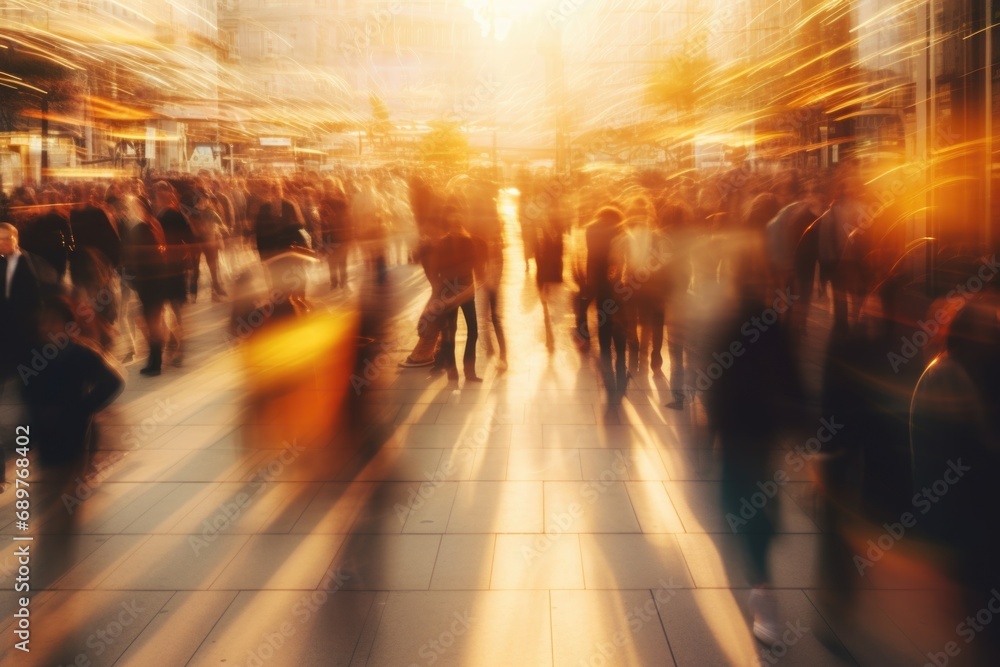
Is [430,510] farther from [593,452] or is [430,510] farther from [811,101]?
[811,101]

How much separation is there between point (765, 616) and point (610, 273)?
15.8 ft

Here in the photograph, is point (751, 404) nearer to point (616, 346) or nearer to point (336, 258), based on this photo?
point (616, 346)

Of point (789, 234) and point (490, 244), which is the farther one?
point (490, 244)

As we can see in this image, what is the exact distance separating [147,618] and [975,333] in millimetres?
3476

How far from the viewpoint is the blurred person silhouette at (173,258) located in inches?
393

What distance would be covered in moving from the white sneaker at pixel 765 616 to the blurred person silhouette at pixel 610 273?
423 cm

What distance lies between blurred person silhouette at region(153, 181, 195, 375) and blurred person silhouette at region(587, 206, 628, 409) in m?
4.54

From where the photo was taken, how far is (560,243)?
11.6 metres

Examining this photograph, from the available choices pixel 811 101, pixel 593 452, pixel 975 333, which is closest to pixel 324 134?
pixel 811 101

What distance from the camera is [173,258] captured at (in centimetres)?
1017

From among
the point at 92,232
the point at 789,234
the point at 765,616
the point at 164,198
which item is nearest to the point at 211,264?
the point at 164,198

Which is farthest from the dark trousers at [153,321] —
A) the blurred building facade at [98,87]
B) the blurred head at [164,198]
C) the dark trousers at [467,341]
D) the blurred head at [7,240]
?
the blurred building facade at [98,87]

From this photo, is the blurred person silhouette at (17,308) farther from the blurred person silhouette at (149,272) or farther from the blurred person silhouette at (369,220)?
the blurred person silhouette at (369,220)

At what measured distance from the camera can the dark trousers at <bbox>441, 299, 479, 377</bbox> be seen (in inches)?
365
